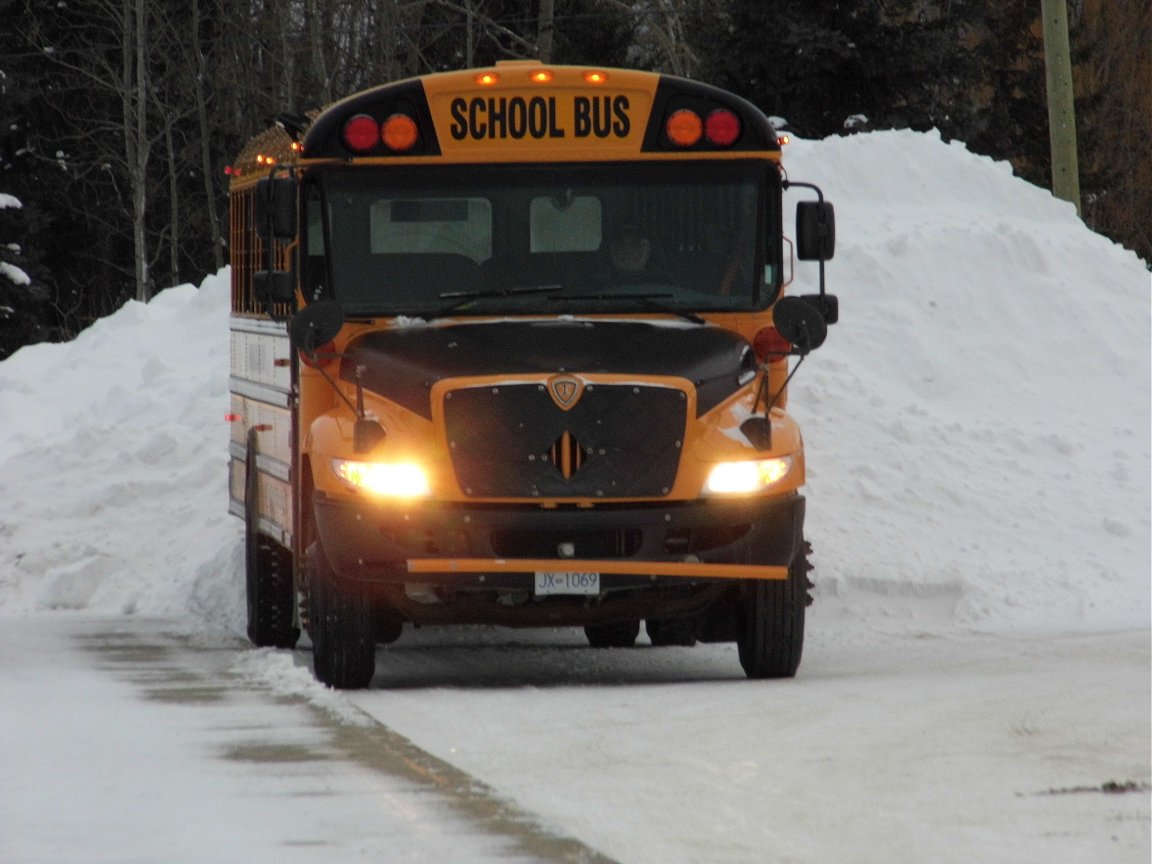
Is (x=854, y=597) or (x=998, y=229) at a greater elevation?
(x=998, y=229)

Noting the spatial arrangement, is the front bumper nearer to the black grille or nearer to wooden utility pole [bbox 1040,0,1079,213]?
the black grille

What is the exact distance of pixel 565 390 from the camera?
360 inches

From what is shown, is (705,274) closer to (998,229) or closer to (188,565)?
(188,565)

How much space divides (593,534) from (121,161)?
37730 millimetres

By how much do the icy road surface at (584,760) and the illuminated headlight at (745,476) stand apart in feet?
2.70

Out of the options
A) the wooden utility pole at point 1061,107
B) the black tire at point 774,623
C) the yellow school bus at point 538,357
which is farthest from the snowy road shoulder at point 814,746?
the wooden utility pole at point 1061,107

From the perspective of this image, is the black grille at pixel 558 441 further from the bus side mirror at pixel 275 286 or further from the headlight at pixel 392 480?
the bus side mirror at pixel 275 286

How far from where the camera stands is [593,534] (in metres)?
9.26

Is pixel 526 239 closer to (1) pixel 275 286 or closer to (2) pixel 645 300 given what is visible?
Result: (2) pixel 645 300

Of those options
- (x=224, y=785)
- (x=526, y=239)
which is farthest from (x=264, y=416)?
(x=224, y=785)

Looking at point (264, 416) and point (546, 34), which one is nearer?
point (264, 416)

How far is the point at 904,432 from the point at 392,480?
7212 mm

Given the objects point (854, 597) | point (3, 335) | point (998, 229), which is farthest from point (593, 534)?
point (3, 335)

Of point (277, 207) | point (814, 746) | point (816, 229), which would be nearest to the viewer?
point (814, 746)
